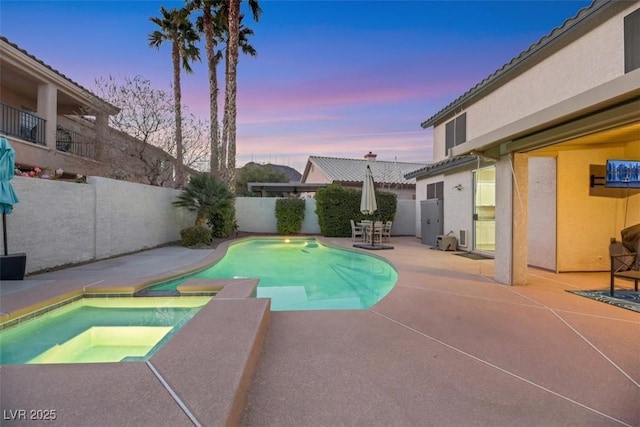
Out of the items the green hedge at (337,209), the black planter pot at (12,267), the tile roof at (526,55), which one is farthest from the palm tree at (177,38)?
the tile roof at (526,55)

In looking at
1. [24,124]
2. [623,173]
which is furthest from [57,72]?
[623,173]

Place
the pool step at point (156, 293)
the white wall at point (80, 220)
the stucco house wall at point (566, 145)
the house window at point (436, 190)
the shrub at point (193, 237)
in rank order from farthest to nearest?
the house window at point (436, 190)
the shrub at point (193, 237)
the white wall at point (80, 220)
the pool step at point (156, 293)
the stucco house wall at point (566, 145)

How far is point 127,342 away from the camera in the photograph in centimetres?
450

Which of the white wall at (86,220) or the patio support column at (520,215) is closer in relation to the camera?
the patio support column at (520,215)

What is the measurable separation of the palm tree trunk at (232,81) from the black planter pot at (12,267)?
1034 cm

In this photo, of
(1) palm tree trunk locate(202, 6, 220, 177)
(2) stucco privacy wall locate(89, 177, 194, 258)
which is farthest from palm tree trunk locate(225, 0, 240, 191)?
(2) stucco privacy wall locate(89, 177, 194, 258)

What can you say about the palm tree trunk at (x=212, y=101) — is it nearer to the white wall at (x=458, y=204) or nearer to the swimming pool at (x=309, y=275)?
the swimming pool at (x=309, y=275)

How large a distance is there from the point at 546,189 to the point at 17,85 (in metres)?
20.4

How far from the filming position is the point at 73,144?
16.5 meters

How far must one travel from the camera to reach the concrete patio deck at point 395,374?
2.27 metres

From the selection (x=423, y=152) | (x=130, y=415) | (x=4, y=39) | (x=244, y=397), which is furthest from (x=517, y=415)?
(x=423, y=152)

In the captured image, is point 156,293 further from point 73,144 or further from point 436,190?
point 73,144

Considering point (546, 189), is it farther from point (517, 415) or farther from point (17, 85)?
point (17, 85)

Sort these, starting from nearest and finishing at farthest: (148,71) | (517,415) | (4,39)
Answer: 1. (517,415)
2. (4,39)
3. (148,71)
